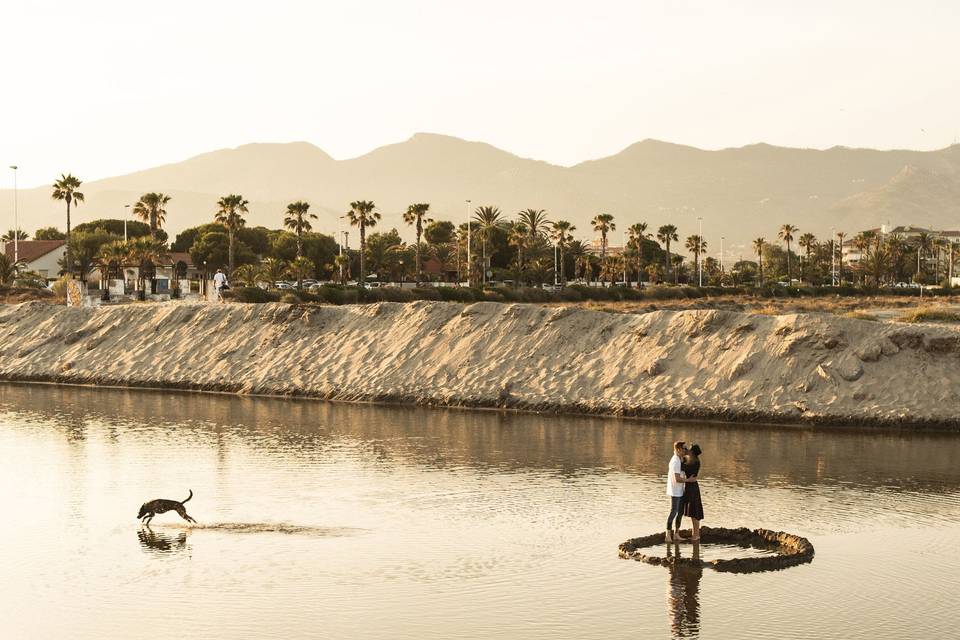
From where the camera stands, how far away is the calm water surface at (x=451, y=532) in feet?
52.6

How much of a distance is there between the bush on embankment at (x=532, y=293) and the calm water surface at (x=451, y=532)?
43.2 meters

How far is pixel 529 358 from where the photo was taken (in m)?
45.6

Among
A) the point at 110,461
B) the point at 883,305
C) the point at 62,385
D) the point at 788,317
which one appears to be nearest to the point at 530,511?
the point at 110,461

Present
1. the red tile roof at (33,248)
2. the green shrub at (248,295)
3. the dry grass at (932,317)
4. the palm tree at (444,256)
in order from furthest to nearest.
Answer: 1. the palm tree at (444,256)
2. the red tile roof at (33,248)
3. the green shrub at (248,295)
4. the dry grass at (932,317)

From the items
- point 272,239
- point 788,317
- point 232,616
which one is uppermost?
point 272,239

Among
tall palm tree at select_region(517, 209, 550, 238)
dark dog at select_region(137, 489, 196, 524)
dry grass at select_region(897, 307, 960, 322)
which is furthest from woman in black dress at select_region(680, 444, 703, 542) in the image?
tall palm tree at select_region(517, 209, 550, 238)

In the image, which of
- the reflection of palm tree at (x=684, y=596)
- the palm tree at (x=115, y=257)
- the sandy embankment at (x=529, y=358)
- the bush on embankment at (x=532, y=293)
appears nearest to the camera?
the reflection of palm tree at (x=684, y=596)

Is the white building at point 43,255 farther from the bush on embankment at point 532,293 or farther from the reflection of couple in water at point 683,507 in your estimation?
the reflection of couple in water at point 683,507

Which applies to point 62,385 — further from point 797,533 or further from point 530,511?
point 797,533

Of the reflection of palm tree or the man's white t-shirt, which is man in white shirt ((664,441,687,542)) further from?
the reflection of palm tree

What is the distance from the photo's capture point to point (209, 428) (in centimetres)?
3650

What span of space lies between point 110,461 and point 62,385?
25831 mm

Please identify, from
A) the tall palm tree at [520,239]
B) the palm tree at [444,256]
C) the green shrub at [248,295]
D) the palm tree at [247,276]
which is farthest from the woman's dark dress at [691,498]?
the palm tree at [444,256]

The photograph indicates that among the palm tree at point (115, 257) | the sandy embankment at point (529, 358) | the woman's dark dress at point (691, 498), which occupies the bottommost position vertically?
the woman's dark dress at point (691, 498)
